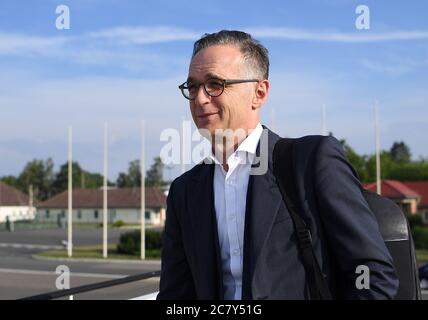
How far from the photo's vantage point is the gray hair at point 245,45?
1.95 m

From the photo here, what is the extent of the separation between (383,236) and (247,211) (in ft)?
1.37

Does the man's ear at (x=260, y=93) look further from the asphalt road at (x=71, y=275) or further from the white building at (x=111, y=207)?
the white building at (x=111, y=207)

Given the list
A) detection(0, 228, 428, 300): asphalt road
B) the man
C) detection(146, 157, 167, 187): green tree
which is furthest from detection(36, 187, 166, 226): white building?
the man

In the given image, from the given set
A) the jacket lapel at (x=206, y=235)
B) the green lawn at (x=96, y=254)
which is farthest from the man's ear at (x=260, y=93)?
the green lawn at (x=96, y=254)

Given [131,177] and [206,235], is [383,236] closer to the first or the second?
[206,235]

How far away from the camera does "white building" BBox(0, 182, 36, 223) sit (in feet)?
265

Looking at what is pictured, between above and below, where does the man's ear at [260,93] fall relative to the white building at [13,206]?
above

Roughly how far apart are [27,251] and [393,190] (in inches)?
1129

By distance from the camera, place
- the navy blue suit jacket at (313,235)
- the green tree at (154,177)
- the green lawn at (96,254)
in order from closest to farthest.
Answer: the navy blue suit jacket at (313,235), the green lawn at (96,254), the green tree at (154,177)

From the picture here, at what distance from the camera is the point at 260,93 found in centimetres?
198

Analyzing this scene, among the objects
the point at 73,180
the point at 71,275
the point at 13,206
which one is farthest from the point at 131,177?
the point at 71,275

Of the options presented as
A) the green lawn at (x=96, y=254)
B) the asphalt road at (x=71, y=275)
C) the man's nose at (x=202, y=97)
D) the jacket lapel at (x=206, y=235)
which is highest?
the man's nose at (x=202, y=97)

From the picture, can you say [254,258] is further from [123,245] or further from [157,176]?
[157,176]
